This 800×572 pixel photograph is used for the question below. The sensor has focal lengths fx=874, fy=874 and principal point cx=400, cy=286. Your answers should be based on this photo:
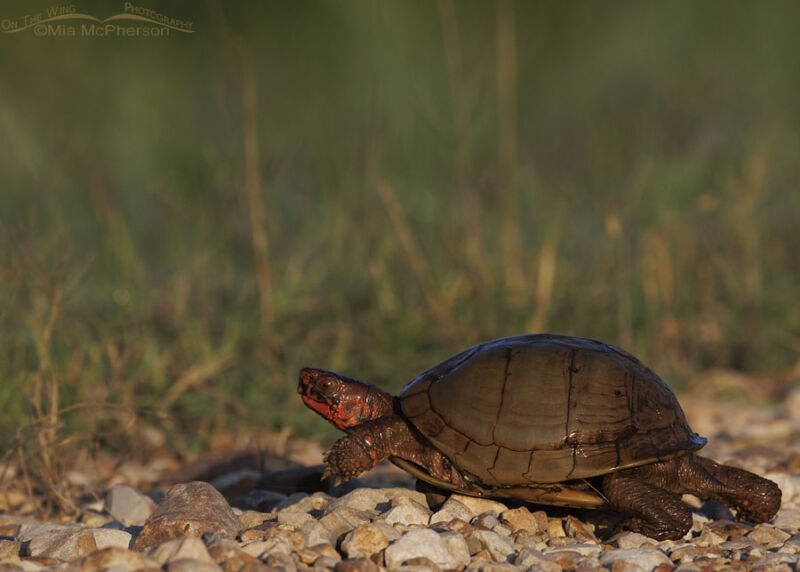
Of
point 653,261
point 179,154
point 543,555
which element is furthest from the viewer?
point 179,154

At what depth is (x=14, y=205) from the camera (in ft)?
15.9

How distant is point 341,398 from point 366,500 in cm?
36

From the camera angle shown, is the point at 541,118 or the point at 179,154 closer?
the point at 179,154

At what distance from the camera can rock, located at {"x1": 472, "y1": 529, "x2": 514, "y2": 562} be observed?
218 cm

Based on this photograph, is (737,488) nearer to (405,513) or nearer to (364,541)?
(405,513)

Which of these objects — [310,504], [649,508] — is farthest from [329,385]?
[649,508]

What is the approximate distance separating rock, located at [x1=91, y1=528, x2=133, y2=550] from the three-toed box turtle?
62 cm

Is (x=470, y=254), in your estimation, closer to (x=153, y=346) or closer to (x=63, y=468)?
(x=153, y=346)

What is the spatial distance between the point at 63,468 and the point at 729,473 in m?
2.30

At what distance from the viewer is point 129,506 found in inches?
113

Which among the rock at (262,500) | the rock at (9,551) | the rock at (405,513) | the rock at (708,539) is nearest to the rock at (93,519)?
the rock at (262,500)

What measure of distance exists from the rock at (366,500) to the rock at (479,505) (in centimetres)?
14

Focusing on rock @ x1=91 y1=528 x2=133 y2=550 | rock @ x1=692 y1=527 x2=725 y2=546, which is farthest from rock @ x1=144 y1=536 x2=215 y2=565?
rock @ x1=692 y1=527 x2=725 y2=546

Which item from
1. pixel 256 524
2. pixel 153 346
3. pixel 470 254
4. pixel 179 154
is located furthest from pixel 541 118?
pixel 256 524
